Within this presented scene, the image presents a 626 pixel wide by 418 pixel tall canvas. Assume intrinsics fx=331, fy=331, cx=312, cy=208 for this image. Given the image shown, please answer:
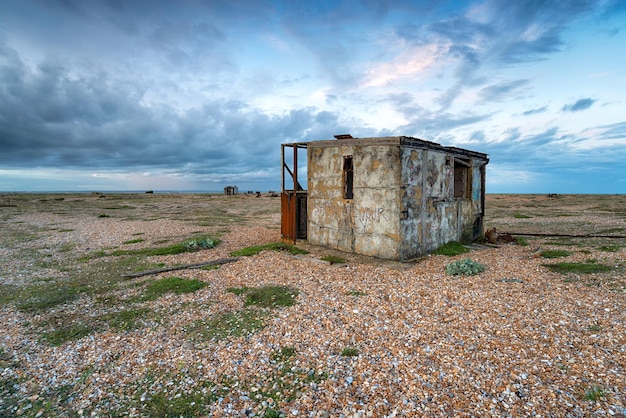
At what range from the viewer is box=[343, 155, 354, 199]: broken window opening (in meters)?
14.9

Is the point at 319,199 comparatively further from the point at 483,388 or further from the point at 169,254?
the point at 483,388

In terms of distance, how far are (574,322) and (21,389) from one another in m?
11.1

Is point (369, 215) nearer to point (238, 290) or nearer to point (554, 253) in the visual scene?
point (238, 290)

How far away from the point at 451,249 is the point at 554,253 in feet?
13.3

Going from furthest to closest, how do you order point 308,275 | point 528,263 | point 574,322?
1. point 528,263
2. point 308,275
3. point 574,322

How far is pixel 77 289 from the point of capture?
1100 centimetres

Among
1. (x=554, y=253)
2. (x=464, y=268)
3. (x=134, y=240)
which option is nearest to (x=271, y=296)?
(x=464, y=268)

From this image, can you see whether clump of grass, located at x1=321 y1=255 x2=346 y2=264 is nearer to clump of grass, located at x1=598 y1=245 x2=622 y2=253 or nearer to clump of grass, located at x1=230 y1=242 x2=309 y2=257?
clump of grass, located at x1=230 y1=242 x2=309 y2=257

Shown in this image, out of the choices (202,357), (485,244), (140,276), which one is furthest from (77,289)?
(485,244)

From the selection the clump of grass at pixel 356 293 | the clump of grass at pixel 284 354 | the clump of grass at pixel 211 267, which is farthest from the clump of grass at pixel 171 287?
the clump of grass at pixel 284 354

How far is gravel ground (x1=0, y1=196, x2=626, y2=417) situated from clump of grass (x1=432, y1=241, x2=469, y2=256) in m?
3.95

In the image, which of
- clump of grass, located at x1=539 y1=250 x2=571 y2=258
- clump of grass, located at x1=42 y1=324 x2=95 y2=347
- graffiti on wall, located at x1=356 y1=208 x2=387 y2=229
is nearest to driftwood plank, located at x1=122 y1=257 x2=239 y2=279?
clump of grass, located at x1=42 y1=324 x2=95 y2=347

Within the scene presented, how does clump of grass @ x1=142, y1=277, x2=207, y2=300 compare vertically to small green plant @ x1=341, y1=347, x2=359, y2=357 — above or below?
above

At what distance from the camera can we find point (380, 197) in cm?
1374
